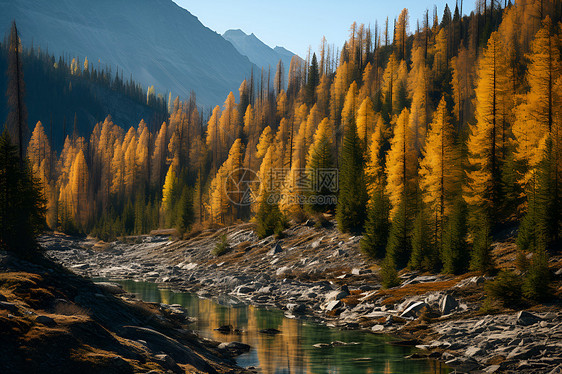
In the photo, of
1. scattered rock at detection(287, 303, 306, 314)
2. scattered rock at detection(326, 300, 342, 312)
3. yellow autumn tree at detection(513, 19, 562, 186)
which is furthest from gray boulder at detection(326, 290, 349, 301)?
yellow autumn tree at detection(513, 19, 562, 186)

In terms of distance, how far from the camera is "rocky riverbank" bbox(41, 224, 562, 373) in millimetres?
20531

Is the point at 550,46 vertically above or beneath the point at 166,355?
above

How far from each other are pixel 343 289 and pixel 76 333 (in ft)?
79.9

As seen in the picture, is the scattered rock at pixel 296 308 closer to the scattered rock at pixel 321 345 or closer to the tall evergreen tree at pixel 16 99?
the scattered rock at pixel 321 345

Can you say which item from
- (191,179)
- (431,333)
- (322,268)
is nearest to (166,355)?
(431,333)

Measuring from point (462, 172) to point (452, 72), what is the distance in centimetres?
5401

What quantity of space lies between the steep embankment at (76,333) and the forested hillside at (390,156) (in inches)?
733

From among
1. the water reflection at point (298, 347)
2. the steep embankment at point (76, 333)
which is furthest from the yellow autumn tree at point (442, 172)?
the steep embankment at point (76, 333)

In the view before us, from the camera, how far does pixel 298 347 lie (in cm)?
2283

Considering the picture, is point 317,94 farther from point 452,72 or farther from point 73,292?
point 73,292

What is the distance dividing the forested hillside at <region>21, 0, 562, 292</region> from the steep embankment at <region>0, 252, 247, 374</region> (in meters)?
18.6

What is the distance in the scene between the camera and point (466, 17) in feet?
374

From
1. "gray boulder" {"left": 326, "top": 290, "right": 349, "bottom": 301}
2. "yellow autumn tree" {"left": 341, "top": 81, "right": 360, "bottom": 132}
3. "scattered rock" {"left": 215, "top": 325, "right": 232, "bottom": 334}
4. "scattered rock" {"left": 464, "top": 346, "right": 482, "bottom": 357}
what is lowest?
"scattered rock" {"left": 215, "top": 325, "right": 232, "bottom": 334}

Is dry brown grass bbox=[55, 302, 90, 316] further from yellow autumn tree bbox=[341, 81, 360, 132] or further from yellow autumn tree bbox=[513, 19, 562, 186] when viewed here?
yellow autumn tree bbox=[341, 81, 360, 132]
